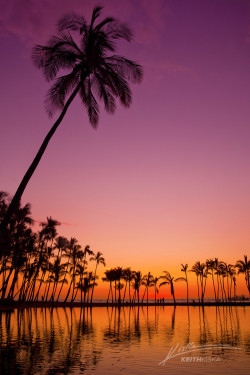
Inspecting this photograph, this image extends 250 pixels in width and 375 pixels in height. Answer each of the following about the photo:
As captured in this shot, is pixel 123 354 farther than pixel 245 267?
No

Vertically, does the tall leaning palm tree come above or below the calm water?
above

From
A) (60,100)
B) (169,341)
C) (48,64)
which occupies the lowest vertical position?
(169,341)

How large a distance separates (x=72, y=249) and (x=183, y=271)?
32.1 metres

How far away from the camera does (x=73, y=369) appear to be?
1198cm

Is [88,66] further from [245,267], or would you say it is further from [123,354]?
[245,267]

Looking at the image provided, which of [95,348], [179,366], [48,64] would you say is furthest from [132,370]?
[48,64]

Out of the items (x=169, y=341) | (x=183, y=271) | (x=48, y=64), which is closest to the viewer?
(x=48, y=64)

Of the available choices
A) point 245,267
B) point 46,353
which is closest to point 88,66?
point 46,353

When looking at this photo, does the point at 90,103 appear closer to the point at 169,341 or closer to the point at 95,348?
the point at 95,348

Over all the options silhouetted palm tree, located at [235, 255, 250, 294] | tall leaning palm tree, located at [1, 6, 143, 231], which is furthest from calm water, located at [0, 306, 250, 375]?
silhouetted palm tree, located at [235, 255, 250, 294]

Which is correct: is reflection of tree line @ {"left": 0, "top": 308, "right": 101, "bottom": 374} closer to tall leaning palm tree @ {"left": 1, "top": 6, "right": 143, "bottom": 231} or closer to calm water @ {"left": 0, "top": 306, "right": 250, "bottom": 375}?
calm water @ {"left": 0, "top": 306, "right": 250, "bottom": 375}

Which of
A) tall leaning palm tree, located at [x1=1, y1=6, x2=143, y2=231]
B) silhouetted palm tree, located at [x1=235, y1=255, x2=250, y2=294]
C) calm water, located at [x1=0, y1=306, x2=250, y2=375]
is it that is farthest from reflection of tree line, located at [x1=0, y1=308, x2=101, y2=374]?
silhouetted palm tree, located at [x1=235, y1=255, x2=250, y2=294]

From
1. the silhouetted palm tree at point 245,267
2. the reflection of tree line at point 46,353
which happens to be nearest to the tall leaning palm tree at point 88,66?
the reflection of tree line at point 46,353

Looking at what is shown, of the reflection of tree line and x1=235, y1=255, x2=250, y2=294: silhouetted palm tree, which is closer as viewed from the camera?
the reflection of tree line
